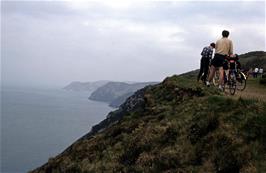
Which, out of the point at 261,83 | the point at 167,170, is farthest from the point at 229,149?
the point at 261,83

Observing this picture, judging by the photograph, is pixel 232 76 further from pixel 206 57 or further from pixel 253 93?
pixel 206 57

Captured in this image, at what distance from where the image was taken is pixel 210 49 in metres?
22.0

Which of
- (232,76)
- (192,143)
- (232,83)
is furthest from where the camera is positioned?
(232,76)

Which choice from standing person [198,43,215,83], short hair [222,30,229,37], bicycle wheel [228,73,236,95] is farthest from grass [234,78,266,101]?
short hair [222,30,229,37]

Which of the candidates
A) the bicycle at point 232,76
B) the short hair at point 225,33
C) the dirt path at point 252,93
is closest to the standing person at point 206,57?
the dirt path at point 252,93

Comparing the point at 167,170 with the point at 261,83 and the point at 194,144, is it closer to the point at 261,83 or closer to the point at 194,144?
the point at 194,144

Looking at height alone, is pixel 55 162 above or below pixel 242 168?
below

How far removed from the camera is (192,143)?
1176 centimetres

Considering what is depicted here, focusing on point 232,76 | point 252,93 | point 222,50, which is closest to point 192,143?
point 222,50

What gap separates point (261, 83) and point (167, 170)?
19750 millimetres

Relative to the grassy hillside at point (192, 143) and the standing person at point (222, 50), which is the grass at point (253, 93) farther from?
the grassy hillside at point (192, 143)

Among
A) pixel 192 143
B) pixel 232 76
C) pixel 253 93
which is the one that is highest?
pixel 232 76

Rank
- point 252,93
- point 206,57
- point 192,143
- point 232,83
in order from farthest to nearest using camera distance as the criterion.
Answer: point 206,57 → point 252,93 → point 232,83 → point 192,143

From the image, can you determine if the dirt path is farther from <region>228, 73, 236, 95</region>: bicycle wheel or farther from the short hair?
the short hair
